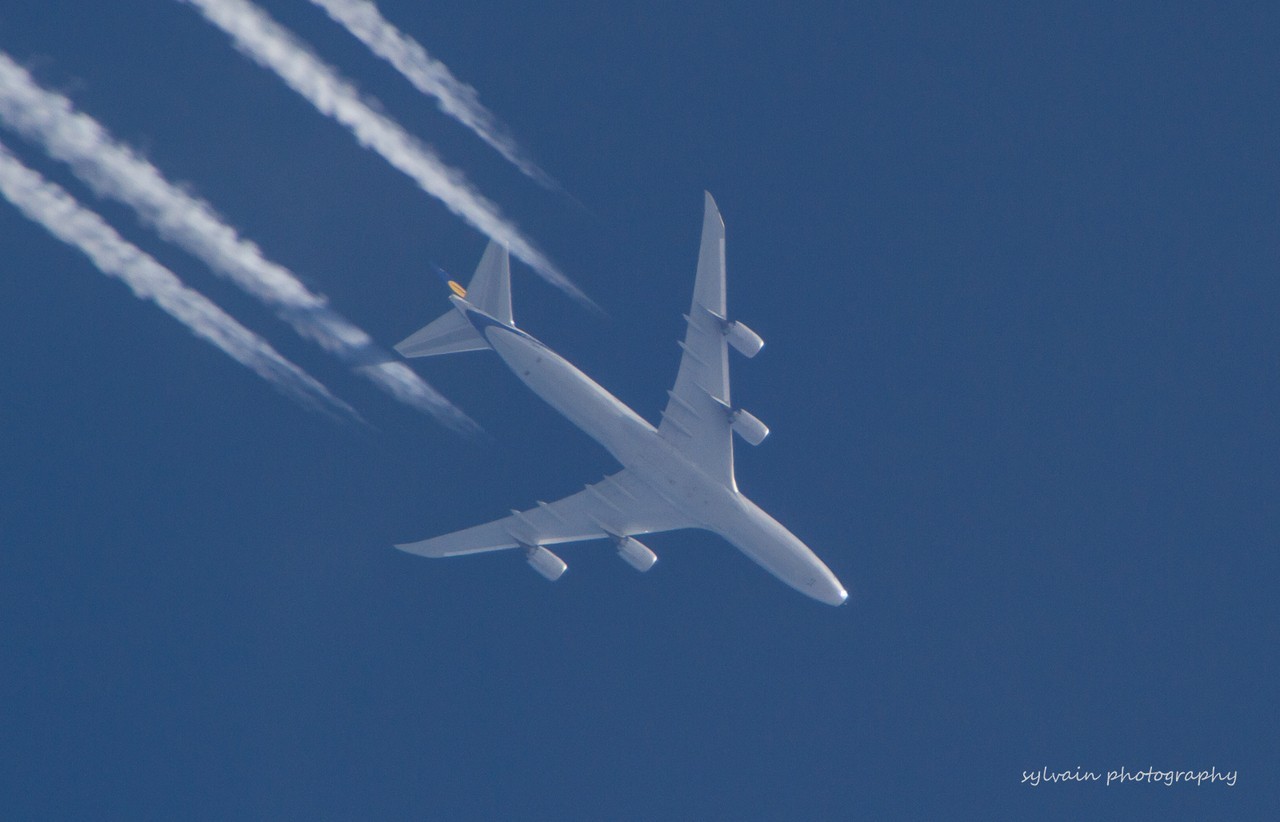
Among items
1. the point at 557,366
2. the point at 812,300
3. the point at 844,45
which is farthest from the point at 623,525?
the point at 844,45

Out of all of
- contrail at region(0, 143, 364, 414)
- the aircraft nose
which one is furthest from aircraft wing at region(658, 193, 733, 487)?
→ contrail at region(0, 143, 364, 414)

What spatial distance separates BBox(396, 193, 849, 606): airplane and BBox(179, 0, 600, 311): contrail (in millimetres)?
2447

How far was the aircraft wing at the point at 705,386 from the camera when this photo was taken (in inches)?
1235

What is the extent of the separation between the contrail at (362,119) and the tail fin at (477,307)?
1.66 m

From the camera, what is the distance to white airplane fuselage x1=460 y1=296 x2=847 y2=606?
31.8 m

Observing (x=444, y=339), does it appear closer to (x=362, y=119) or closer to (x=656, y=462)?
(x=656, y=462)

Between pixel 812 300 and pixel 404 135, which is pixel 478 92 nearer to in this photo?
pixel 404 135

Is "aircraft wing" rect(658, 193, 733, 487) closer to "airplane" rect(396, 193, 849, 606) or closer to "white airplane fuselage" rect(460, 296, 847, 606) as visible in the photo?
"airplane" rect(396, 193, 849, 606)

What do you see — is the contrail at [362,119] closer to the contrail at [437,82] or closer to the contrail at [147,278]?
the contrail at [437,82]

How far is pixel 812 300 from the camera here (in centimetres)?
3550

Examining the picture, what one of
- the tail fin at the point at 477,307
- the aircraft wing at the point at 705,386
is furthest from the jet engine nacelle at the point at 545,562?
the tail fin at the point at 477,307

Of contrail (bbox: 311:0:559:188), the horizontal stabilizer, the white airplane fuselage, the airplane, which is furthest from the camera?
contrail (bbox: 311:0:559:188)

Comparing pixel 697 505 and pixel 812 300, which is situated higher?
pixel 812 300

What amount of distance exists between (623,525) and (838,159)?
519 inches
